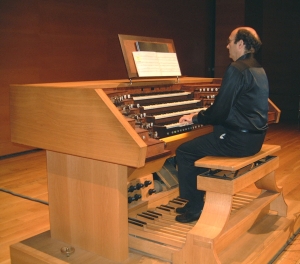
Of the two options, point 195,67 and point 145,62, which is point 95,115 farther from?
point 195,67

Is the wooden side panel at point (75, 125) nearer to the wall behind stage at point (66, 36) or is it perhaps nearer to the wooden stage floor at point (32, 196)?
the wooden stage floor at point (32, 196)

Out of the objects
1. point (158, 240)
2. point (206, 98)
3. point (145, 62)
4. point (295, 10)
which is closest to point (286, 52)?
point (295, 10)

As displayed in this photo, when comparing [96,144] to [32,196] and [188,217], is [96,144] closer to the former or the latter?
[188,217]

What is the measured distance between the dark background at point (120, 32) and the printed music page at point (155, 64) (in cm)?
281

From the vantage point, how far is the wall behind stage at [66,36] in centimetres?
507

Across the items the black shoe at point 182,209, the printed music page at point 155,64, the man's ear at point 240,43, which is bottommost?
the black shoe at point 182,209

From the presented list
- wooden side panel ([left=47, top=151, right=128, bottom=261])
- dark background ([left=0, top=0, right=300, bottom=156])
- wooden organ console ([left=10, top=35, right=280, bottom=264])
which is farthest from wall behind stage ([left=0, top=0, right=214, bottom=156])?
wooden side panel ([left=47, top=151, right=128, bottom=261])

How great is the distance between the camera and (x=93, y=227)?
90.3 inches

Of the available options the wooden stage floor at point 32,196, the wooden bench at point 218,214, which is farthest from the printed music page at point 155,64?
the wooden stage floor at point 32,196

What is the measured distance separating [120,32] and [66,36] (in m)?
1.12

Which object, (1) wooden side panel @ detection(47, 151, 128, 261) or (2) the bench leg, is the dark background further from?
(2) the bench leg

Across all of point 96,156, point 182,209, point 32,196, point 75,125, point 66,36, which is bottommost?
point 32,196

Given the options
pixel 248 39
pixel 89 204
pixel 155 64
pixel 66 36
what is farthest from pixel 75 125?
pixel 66 36

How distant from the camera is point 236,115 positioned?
2.39 meters
